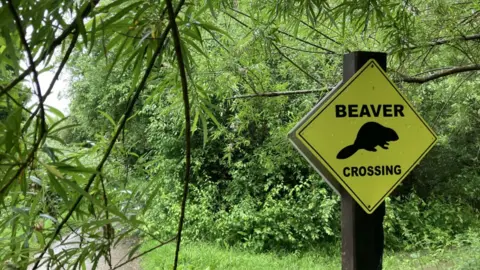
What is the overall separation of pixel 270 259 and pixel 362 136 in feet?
11.7

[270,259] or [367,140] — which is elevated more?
[367,140]

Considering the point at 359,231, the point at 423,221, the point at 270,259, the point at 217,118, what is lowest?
the point at 270,259

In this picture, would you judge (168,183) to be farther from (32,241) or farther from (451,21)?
(32,241)

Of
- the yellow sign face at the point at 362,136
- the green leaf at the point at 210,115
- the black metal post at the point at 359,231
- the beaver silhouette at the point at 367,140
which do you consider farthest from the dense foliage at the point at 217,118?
the beaver silhouette at the point at 367,140

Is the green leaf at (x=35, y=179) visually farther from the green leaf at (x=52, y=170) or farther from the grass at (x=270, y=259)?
the grass at (x=270, y=259)

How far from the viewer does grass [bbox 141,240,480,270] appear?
3959 millimetres

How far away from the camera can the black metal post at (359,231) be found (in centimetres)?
147

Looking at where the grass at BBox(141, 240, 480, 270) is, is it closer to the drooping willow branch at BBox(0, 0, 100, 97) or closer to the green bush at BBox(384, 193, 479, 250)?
the green bush at BBox(384, 193, 479, 250)

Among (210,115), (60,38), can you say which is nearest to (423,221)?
(210,115)

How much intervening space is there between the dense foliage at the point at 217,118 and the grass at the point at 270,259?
279mm

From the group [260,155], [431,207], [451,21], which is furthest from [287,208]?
[451,21]

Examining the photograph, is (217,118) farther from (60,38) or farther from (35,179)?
(60,38)

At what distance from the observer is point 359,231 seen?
4.83 ft

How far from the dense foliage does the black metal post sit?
154mm
